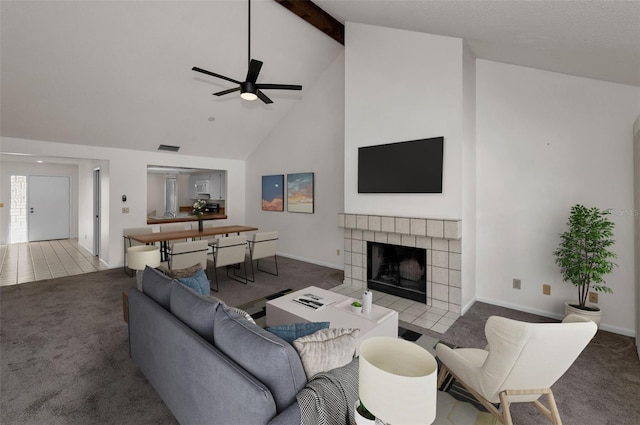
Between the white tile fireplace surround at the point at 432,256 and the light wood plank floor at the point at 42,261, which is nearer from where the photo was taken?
the white tile fireplace surround at the point at 432,256

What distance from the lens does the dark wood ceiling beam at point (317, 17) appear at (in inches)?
154

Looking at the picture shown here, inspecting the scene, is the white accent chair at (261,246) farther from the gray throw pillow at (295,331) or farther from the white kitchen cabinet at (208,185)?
the gray throw pillow at (295,331)

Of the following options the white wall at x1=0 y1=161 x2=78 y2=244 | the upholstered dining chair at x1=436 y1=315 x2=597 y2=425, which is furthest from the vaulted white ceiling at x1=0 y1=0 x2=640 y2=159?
the white wall at x1=0 y1=161 x2=78 y2=244

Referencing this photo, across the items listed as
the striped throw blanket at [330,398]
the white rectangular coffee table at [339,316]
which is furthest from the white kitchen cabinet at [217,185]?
the striped throw blanket at [330,398]

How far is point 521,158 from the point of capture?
348cm

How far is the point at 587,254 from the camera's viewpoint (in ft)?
9.98

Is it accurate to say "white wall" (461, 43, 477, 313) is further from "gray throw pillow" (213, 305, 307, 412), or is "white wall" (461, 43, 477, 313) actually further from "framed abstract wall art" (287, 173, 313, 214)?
"framed abstract wall art" (287, 173, 313, 214)

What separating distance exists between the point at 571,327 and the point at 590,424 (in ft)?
3.08

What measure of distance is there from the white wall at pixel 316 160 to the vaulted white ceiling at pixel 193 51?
36cm

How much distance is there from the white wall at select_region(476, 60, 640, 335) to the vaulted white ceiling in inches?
9.8

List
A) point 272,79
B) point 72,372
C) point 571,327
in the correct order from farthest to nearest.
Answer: point 272,79 < point 72,372 < point 571,327

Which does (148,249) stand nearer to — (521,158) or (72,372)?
(72,372)

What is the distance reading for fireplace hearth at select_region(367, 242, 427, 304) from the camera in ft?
12.9

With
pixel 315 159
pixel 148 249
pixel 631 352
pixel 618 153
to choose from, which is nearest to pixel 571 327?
pixel 631 352
